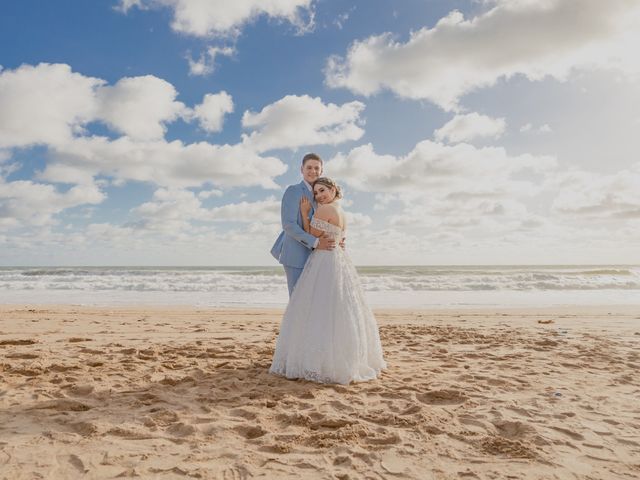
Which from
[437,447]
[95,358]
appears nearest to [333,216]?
[437,447]

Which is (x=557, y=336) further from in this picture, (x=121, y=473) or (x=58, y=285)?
(x=58, y=285)

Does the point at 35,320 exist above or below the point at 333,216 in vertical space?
below

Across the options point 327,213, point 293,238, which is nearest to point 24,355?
point 293,238

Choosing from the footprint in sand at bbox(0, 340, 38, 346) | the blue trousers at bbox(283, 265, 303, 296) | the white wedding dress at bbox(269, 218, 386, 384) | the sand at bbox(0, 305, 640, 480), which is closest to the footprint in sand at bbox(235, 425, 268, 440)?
the sand at bbox(0, 305, 640, 480)

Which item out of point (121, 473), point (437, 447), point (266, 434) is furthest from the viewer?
point (266, 434)

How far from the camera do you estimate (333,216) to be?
15.4 feet

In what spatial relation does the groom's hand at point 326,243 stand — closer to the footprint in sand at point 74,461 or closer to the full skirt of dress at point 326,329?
the full skirt of dress at point 326,329

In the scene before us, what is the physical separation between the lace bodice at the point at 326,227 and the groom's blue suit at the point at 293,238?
0.43ft

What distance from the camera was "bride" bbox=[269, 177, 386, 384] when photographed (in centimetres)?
453

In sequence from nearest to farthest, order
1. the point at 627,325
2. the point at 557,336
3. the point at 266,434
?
the point at 266,434
the point at 557,336
the point at 627,325

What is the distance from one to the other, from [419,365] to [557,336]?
3.87 m

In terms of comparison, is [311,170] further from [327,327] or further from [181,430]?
[181,430]

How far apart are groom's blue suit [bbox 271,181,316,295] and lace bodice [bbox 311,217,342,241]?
132 millimetres

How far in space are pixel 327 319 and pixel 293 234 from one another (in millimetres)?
997
